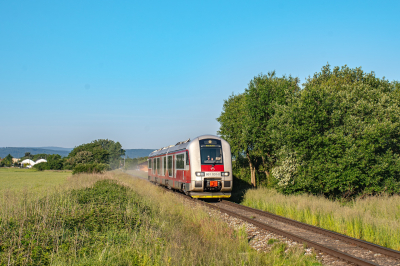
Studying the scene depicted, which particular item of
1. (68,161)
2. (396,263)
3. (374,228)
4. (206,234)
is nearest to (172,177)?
(206,234)

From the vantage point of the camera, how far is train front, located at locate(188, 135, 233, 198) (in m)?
16.7

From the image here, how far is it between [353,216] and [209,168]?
7.89 meters

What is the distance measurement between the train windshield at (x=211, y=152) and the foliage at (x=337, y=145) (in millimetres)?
4740

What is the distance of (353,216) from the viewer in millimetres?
10836

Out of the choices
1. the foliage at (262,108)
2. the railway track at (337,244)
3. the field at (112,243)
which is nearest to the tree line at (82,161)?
the foliage at (262,108)

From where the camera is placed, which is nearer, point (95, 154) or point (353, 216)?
point (353, 216)

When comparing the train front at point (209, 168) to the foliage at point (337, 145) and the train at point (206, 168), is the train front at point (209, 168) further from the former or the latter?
the foliage at point (337, 145)

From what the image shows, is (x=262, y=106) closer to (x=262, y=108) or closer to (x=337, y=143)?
(x=262, y=108)

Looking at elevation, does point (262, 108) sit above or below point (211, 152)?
above

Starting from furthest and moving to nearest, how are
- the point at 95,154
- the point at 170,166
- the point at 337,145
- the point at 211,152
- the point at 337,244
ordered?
1. the point at 95,154
2. the point at 170,166
3. the point at 337,145
4. the point at 211,152
5. the point at 337,244

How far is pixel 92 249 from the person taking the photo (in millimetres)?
6676

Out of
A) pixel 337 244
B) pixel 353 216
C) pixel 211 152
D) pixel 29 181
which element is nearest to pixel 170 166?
pixel 211 152

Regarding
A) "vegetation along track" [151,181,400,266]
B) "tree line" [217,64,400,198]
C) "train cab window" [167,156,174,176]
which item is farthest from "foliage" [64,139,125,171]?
"vegetation along track" [151,181,400,266]

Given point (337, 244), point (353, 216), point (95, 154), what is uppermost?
point (95, 154)
